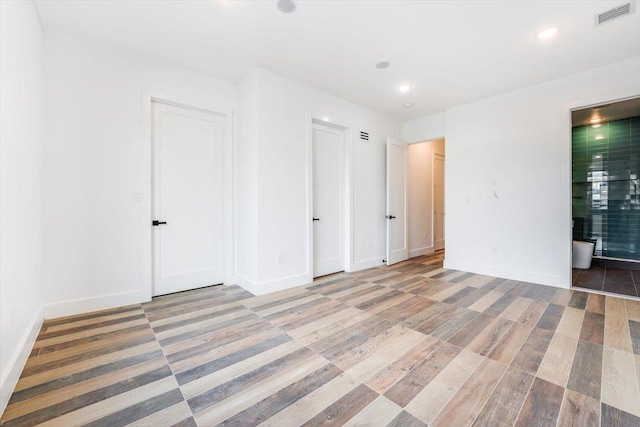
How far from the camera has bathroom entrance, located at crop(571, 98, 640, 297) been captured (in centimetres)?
476

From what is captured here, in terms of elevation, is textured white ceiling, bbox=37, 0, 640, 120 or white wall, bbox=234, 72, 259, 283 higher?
textured white ceiling, bbox=37, 0, 640, 120

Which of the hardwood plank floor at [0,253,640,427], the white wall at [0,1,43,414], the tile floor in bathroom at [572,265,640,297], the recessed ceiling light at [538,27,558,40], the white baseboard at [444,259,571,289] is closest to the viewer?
the hardwood plank floor at [0,253,640,427]

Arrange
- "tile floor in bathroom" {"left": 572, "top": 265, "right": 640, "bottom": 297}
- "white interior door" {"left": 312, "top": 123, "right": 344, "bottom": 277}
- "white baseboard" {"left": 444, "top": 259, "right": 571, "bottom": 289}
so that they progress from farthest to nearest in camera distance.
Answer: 1. "white interior door" {"left": 312, "top": 123, "right": 344, "bottom": 277}
2. "white baseboard" {"left": 444, "top": 259, "right": 571, "bottom": 289}
3. "tile floor in bathroom" {"left": 572, "top": 265, "right": 640, "bottom": 297}

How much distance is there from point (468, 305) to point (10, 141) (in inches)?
166

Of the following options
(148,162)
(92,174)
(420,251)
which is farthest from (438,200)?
(92,174)

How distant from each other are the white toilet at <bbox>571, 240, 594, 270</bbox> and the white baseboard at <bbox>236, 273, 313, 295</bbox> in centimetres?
491

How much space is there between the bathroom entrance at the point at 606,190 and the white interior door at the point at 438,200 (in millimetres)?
2444

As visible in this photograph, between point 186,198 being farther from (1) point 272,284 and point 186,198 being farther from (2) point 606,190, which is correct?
(2) point 606,190

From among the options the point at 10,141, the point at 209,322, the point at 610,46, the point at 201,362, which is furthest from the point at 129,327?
the point at 610,46

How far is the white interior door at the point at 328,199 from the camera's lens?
13.6 ft

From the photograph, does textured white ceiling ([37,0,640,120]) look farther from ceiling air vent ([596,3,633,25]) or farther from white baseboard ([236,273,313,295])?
white baseboard ([236,273,313,295])

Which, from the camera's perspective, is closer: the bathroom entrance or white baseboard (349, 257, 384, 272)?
white baseboard (349, 257, 384, 272)

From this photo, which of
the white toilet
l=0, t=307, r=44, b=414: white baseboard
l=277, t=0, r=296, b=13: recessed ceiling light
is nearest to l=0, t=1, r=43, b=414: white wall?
l=0, t=307, r=44, b=414: white baseboard

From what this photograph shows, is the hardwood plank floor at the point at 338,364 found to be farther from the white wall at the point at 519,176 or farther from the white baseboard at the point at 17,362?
the white wall at the point at 519,176
